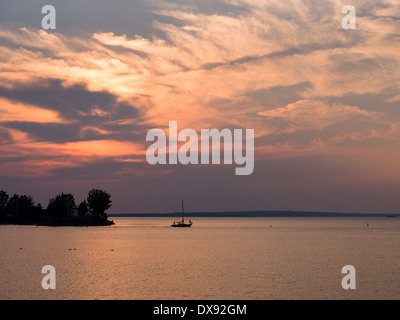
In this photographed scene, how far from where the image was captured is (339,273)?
83.1 metres

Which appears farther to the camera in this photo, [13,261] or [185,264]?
[13,261]

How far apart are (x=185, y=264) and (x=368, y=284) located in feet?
127
